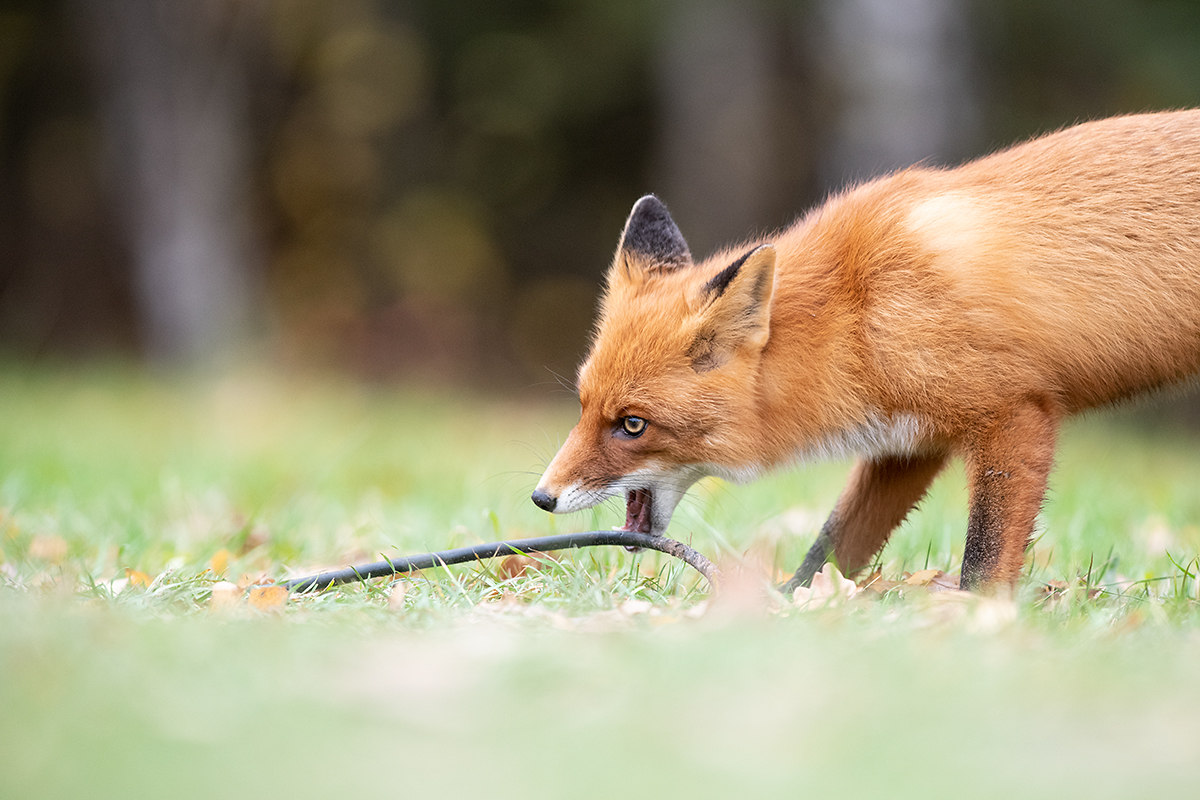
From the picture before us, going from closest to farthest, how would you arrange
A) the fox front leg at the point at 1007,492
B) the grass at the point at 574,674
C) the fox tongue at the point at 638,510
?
the grass at the point at 574,674 → the fox front leg at the point at 1007,492 → the fox tongue at the point at 638,510

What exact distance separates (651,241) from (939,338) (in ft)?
4.90

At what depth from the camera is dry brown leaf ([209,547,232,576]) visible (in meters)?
4.32

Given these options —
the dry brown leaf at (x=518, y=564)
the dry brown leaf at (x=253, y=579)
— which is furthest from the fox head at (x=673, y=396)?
the dry brown leaf at (x=253, y=579)

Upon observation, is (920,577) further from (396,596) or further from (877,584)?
(396,596)

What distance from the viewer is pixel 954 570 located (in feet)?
15.1

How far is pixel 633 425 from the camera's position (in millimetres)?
4039

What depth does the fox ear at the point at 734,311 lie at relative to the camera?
12.9 feet

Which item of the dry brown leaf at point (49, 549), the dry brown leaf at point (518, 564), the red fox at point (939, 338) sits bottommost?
the dry brown leaf at point (49, 549)

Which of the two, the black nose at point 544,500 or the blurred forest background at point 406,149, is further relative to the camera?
the blurred forest background at point 406,149

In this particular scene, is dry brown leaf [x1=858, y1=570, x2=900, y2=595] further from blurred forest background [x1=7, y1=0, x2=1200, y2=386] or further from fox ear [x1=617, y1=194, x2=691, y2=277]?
blurred forest background [x1=7, y1=0, x2=1200, y2=386]

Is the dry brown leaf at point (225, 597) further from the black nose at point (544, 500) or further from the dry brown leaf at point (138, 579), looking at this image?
the black nose at point (544, 500)

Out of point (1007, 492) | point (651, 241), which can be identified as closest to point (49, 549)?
point (651, 241)

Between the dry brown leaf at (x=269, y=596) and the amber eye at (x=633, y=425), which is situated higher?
the amber eye at (x=633, y=425)

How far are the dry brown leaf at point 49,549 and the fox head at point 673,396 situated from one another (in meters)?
2.36
